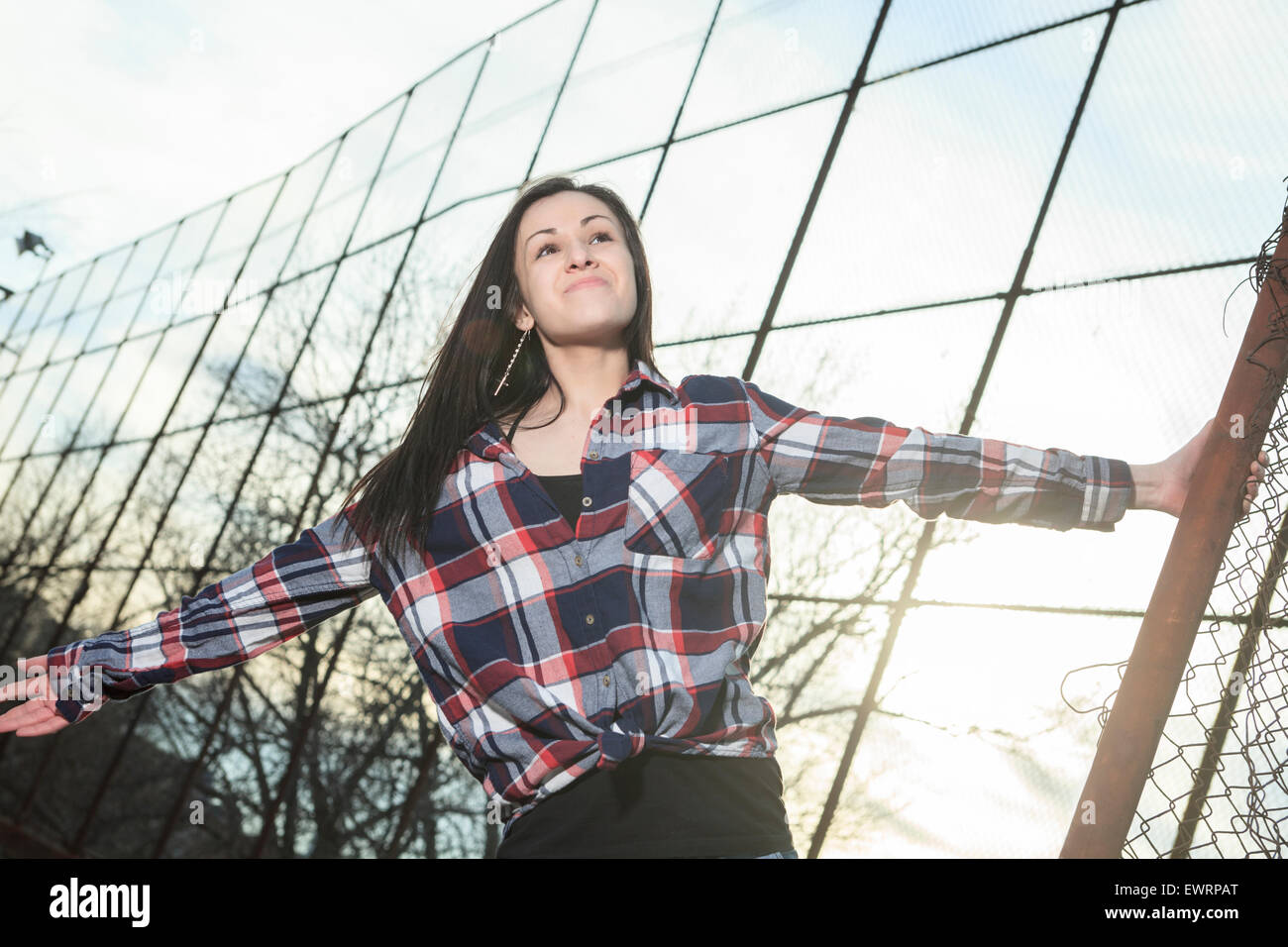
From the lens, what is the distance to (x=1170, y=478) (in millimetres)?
1508

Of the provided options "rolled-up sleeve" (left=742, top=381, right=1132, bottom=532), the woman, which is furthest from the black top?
"rolled-up sleeve" (left=742, top=381, right=1132, bottom=532)

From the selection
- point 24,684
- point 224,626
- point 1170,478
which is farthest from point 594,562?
point 24,684

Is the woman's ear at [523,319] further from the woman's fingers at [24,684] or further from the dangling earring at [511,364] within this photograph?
the woman's fingers at [24,684]

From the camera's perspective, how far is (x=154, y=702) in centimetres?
1279

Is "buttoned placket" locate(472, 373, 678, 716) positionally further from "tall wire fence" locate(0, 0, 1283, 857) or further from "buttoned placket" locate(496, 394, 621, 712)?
"tall wire fence" locate(0, 0, 1283, 857)

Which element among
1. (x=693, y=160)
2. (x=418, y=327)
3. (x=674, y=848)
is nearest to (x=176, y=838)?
(x=418, y=327)

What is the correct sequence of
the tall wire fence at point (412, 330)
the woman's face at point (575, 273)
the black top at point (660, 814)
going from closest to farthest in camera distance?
the black top at point (660, 814) < the woman's face at point (575, 273) < the tall wire fence at point (412, 330)

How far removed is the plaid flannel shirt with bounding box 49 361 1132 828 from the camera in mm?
1389

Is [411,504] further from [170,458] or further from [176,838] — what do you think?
[176,838]

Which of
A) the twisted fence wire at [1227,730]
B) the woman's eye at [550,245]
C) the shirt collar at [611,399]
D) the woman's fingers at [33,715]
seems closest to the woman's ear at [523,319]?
the woman's eye at [550,245]

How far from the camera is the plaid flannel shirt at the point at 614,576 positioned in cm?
139

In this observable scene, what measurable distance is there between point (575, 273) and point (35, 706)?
1115 millimetres

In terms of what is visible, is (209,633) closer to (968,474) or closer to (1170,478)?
(968,474)
